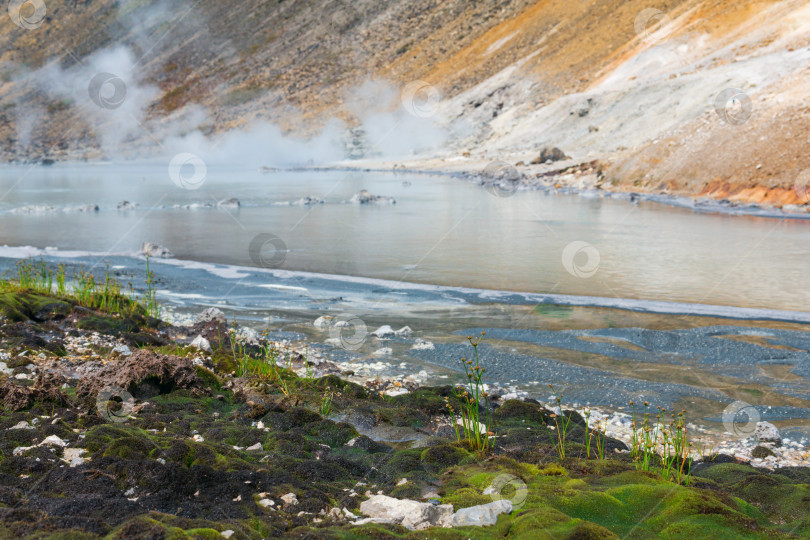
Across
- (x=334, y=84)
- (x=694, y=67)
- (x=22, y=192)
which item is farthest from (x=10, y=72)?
(x=694, y=67)

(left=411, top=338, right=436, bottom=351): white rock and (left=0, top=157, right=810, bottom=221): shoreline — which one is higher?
(left=0, top=157, right=810, bottom=221): shoreline

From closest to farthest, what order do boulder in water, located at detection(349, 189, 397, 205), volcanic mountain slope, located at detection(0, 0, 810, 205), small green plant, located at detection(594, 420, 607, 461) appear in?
small green plant, located at detection(594, 420, 607, 461), boulder in water, located at detection(349, 189, 397, 205), volcanic mountain slope, located at detection(0, 0, 810, 205)

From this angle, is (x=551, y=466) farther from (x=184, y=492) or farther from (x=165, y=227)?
(x=165, y=227)

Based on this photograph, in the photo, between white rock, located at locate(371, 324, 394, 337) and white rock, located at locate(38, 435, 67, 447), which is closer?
white rock, located at locate(38, 435, 67, 447)

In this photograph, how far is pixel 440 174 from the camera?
49.2 metres

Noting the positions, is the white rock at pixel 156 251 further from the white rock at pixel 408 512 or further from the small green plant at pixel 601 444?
the white rock at pixel 408 512

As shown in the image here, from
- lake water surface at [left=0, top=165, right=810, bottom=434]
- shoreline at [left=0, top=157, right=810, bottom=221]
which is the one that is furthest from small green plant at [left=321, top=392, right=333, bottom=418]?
shoreline at [left=0, top=157, right=810, bottom=221]

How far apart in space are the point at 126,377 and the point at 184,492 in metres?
2.39

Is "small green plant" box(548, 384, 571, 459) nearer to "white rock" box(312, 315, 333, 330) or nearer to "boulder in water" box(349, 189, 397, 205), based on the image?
"white rock" box(312, 315, 333, 330)

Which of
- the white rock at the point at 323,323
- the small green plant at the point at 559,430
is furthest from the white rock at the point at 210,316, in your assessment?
the small green plant at the point at 559,430

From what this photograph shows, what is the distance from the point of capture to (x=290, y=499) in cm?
419

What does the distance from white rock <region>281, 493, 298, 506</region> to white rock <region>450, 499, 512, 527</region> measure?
3.07 feet

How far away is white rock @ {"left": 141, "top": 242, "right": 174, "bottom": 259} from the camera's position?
16219 millimetres

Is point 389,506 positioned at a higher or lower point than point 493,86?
lower
